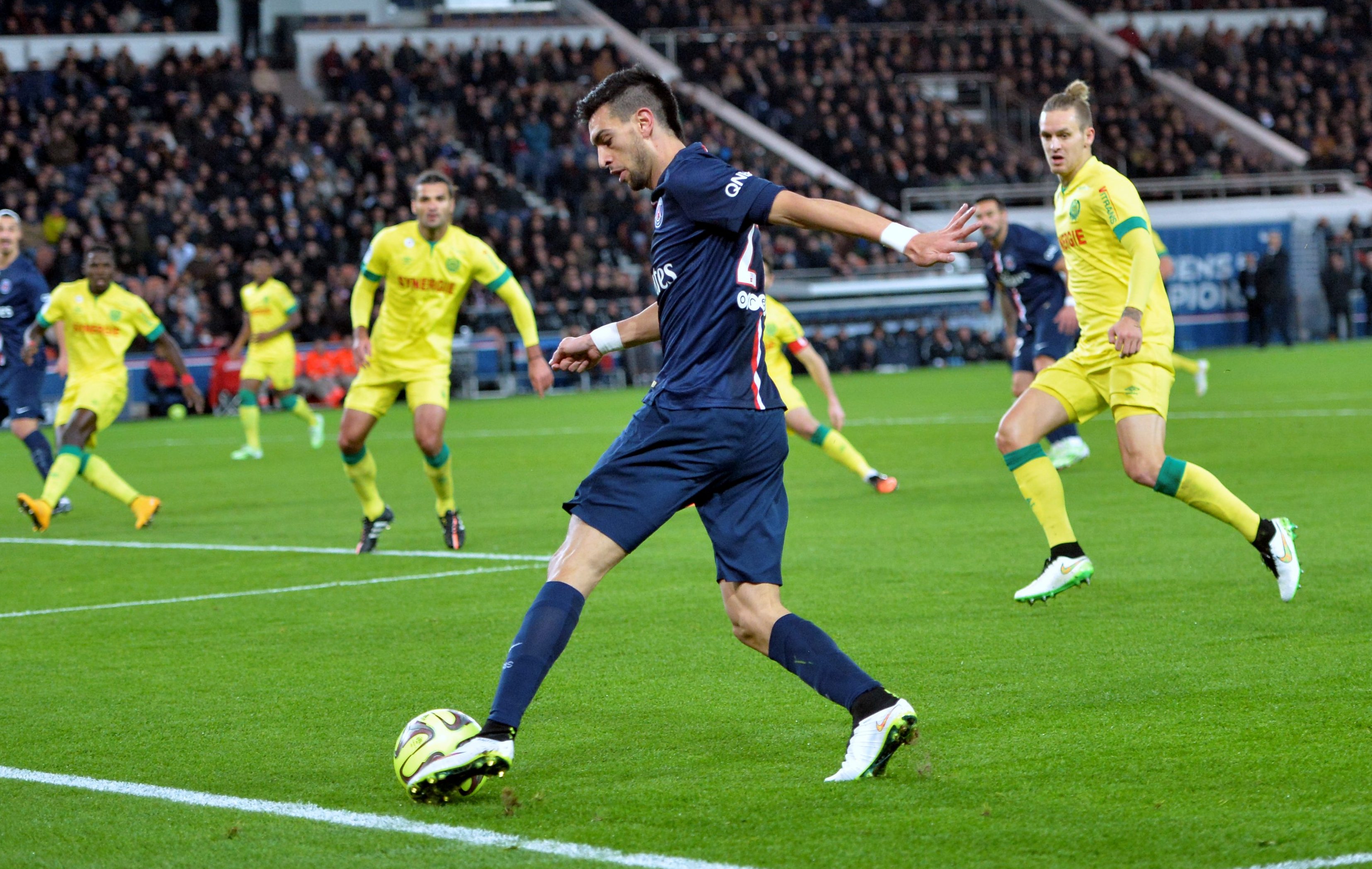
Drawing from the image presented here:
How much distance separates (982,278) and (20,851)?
3400 centimetres

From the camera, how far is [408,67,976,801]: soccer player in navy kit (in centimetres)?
464

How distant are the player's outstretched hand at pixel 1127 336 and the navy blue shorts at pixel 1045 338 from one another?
6.58m

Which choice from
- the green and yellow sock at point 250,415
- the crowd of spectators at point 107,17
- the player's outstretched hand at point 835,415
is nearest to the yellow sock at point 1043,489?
the player's outstretched hand at point 835,415

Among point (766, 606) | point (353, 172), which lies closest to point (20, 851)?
point (766, 606)

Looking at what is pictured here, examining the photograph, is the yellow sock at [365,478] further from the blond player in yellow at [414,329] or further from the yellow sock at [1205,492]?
the yellow sock at [1205,492]

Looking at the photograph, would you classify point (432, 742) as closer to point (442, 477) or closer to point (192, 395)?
point (442, 477)

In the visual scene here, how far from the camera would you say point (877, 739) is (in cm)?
459

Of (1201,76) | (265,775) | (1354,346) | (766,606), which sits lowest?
(1354,346)

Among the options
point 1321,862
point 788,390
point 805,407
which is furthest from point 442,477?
point 1321,862

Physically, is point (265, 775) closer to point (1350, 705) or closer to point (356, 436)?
point (1350, 705)

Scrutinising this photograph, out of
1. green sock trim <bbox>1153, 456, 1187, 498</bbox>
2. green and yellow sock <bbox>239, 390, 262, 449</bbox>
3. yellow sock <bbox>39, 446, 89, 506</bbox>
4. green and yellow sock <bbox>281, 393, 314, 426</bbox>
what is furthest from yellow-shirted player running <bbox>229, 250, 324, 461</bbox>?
green sock trim <bbox>1153, 456, 1187, 498</bbox>

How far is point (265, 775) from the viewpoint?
4.94 m

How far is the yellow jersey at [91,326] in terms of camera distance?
1348 centimetres

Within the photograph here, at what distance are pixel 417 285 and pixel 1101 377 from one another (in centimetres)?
474
